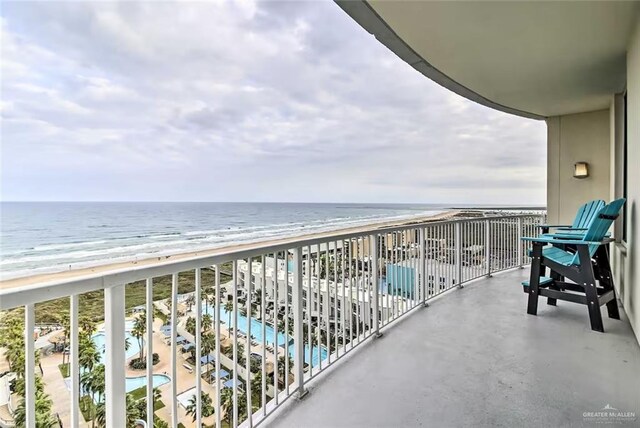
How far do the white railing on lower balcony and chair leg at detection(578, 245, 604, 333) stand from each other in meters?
1.33

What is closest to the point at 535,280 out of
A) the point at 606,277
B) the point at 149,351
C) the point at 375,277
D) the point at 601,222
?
the point at 606,277

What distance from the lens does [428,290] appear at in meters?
3.75

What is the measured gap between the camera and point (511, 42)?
2.83m

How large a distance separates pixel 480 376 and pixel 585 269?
1559 millimetres

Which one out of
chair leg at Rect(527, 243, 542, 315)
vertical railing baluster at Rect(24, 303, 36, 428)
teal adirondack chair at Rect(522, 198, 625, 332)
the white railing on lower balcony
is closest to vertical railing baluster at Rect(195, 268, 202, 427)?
the white railing on lower balcony

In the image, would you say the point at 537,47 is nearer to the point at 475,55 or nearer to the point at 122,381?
the point at 475,55

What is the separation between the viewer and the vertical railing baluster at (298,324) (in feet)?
6.23

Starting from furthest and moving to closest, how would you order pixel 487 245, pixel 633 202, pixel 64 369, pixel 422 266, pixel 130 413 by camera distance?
pixel 487 245 < pixel 422 266 < pixel 633 202 < pixel 130 413 < pixel 64 369

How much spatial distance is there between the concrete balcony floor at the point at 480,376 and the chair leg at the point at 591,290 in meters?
0.09

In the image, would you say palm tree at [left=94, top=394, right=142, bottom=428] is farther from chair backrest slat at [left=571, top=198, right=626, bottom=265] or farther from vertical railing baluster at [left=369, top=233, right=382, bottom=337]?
chair backrest slat at [left=571, top=198, right=626, bottom=265]

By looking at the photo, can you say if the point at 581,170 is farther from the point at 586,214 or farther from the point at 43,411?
the point at 43,411

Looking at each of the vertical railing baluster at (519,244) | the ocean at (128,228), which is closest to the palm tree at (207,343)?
the vertical railing baluster at (519,244)

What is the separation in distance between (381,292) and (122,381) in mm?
2223

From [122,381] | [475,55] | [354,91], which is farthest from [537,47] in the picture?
[354,91]
